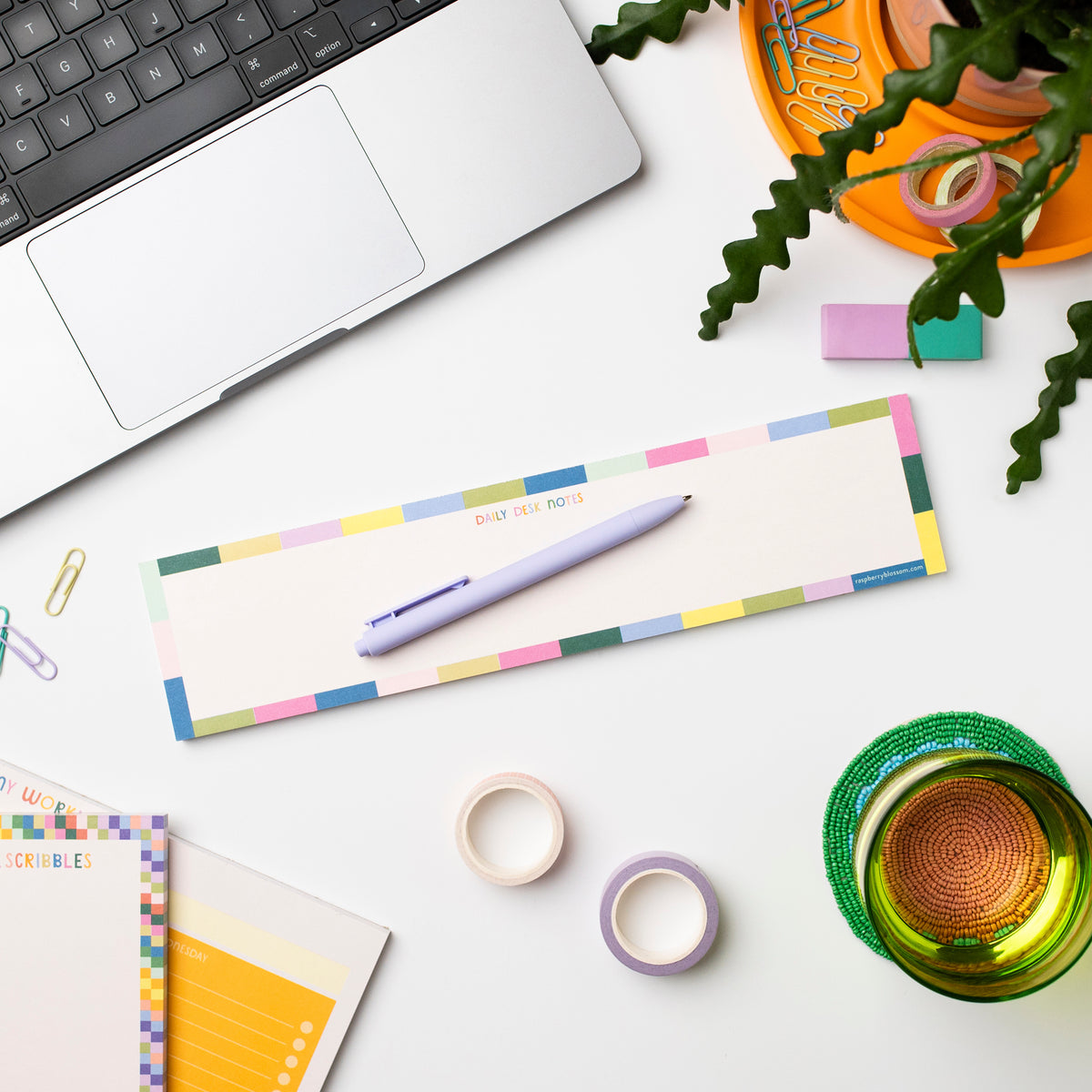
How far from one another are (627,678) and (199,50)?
0.49 meters

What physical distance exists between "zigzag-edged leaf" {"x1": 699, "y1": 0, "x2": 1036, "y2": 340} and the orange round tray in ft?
0.26

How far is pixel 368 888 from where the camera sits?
67 cm

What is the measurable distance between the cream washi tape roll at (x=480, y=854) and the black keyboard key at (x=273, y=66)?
18.7 inches

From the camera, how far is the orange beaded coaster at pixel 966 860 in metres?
0.60

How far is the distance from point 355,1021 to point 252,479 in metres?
0.39

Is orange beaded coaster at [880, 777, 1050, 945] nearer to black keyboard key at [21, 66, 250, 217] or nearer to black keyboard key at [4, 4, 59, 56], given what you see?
black keyboard key at [21, 66, 250, 217]

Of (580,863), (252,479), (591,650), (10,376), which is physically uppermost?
(10,376)

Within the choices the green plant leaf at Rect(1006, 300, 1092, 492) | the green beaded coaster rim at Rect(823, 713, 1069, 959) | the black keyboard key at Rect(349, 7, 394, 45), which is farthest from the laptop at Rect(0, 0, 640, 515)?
the green beaded coaster rim at Rect(823, 713, 1069, 959)

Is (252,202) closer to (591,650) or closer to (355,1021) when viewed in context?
(591,650)

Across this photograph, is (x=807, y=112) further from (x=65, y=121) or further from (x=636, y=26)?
(x=65, y=121)

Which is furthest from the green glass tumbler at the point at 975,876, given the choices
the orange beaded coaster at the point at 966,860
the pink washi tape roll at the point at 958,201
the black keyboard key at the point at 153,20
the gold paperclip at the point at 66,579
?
the black keyboard key at the point at 153,20

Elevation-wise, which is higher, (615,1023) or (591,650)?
(591,650)

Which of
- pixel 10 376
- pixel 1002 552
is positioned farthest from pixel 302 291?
pixel 1002 552

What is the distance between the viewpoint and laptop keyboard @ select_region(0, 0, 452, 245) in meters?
0.60
